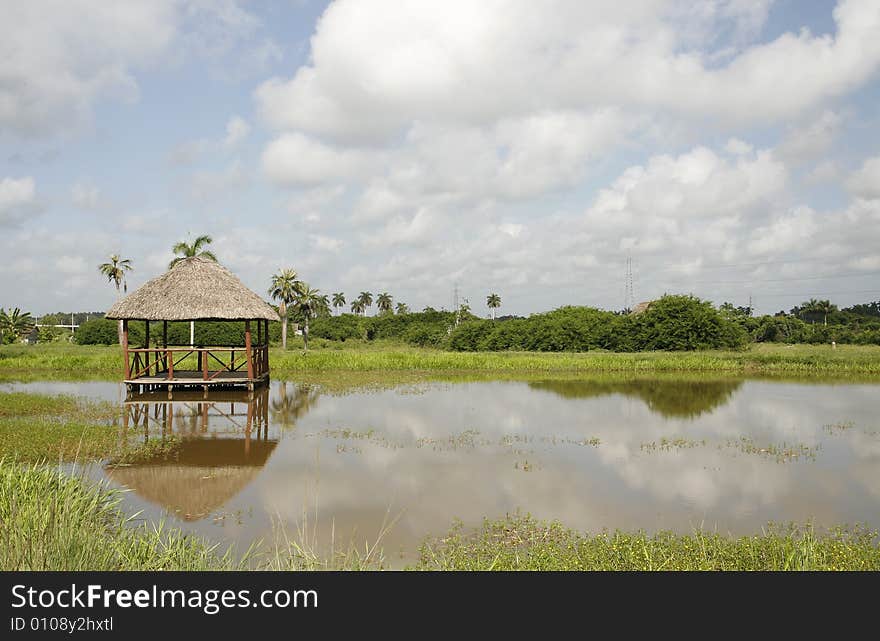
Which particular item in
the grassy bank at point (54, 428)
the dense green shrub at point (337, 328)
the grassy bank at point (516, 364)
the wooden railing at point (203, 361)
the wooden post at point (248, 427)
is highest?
the dense green shrub at point (337, 328)

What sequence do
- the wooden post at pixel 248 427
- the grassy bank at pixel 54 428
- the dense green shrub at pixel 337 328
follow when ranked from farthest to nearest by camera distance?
1. the dense green shrub at pixel 337 328
2. the wooden post at pixel 248 427
3. the grassy bank at pixel 54 428

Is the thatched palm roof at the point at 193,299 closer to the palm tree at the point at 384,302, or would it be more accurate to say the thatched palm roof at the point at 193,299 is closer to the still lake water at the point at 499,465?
the still lake water at the point at 499,465

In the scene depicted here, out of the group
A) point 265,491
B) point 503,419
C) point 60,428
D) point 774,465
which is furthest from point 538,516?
point 60,428

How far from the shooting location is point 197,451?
10758mm

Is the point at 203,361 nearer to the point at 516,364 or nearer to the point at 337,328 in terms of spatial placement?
the point at 516,364

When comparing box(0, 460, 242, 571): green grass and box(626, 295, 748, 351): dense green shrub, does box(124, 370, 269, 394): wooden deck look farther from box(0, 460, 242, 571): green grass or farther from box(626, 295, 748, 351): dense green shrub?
box(626, 295, 748, 351): dense green shrub

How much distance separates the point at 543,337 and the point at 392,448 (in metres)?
29.2

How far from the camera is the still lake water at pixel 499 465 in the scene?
23.8 feet

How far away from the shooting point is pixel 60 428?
11484 mm

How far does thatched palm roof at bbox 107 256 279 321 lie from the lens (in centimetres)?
1809

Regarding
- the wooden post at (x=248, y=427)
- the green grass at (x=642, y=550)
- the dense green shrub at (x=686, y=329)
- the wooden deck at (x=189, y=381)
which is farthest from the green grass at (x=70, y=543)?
the dense green shrub at (x=686, y=329)

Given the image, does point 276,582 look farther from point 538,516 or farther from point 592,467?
point 592,467

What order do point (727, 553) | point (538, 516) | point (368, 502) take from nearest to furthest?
point (727, 553) < point (538, 516) < point (368, 502)

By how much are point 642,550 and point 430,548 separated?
202 cm
